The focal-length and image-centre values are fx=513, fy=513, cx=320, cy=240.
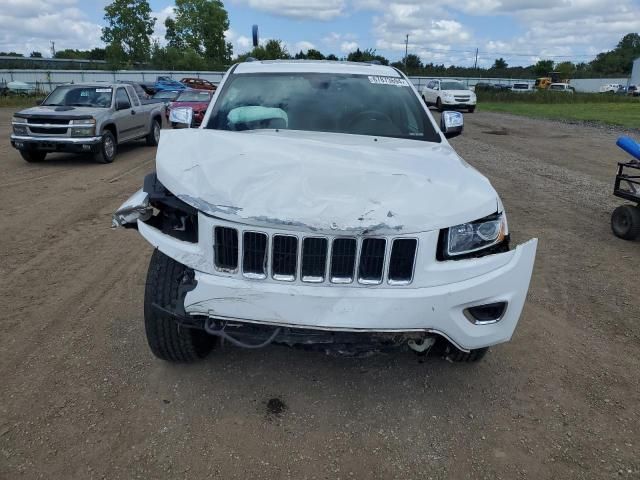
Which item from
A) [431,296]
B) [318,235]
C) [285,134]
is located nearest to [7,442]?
A: [318,235]

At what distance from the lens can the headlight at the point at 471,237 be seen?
255 cm

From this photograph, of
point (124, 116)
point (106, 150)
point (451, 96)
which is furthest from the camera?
point (451, 96)

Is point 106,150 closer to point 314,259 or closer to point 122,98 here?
point 122,98

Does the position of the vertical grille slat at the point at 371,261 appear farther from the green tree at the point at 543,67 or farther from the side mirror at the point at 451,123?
the green tree at the point at 543,67

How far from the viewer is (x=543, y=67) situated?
8819 cm

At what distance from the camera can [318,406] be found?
9.58 ft

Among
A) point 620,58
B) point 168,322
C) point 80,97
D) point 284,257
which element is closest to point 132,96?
point 80,97

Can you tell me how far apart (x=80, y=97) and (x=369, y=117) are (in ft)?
32.4

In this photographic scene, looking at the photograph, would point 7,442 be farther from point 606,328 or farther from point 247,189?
point 606,328

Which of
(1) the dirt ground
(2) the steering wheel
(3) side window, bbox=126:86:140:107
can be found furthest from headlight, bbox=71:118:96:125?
(2) the steering wheel

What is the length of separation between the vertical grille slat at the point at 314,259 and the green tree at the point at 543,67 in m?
94.2

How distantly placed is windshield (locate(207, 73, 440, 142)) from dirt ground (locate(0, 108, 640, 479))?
168 centimetres

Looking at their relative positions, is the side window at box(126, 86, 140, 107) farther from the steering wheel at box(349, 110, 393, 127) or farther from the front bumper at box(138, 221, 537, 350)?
the front bumper at box(138, 221, 537, 350)

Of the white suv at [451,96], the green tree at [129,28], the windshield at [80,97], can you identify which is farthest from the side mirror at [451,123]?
the green tree at [129,28]
